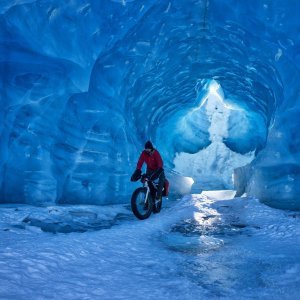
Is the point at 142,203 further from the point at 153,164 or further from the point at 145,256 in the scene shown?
the point at 145,256

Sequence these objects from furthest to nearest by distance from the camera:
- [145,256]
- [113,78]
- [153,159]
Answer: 1. [113,78]
2. [153,159]
3. [145,256]

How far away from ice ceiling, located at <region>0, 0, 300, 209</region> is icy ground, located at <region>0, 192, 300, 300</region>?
132cm

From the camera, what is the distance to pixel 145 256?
3672 millimetres

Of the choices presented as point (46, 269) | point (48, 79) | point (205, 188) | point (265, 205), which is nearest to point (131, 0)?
point (48, 79)

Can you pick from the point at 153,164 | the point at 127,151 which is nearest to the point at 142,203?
the point at 153,164

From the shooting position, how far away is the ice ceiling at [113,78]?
22.2 ft

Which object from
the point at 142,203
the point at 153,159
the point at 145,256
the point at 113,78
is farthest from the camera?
the point at 113,78

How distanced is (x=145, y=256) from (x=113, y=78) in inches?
228

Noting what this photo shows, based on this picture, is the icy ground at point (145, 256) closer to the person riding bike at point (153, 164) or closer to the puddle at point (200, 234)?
the puddle at point (200, 234)

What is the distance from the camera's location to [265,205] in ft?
24.6

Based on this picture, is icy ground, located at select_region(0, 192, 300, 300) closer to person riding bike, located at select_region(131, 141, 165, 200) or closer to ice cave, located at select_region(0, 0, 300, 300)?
ice cave, located at select_region(0, 0, 300, 300)

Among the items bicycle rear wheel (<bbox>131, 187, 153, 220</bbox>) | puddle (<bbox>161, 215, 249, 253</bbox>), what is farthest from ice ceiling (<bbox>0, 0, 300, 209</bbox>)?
puddle (<bbox>161, 215, 249, 253</bbox>)

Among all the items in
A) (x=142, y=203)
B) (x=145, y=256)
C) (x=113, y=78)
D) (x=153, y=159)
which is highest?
(x=113, y=78)

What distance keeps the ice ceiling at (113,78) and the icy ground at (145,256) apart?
1318 millimetres
